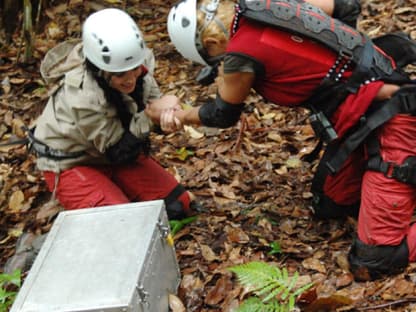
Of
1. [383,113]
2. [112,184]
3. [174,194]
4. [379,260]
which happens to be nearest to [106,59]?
[112,184]

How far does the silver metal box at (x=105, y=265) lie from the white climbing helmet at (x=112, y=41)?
110 centimetres

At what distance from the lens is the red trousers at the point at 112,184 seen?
470 cm

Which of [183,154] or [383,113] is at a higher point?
→ [383,113]

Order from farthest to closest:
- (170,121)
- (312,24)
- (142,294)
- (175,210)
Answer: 1. (175,210)
2. (170,121)
3. (312,24)
4. (142,294)

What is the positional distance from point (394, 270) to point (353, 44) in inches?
59.0

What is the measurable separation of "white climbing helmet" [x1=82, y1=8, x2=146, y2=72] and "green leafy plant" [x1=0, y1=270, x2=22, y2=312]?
1.59 metres

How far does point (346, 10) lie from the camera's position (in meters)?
4.33

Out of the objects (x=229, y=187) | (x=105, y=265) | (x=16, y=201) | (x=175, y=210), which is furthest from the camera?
(x=16, y=201)

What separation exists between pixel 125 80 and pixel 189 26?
0.65 meters

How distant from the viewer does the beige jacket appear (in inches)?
176

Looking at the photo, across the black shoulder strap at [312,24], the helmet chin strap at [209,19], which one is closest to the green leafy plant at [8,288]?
the helmet chin strap at [209,19]

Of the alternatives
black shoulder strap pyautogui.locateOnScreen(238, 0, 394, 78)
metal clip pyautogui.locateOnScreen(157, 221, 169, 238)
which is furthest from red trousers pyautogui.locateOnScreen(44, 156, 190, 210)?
black shoulder strap pyautogui.locateOnScreen(238, 0, 394, 78)

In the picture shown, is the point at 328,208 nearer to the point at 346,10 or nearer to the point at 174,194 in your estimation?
the point at 174,194

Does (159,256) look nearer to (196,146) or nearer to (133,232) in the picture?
(133,232)
